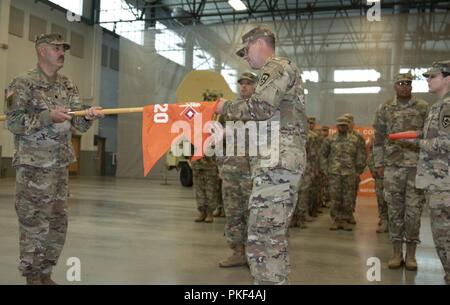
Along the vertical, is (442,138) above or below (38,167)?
above

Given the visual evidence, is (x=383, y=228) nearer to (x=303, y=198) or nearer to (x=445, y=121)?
(x=303, y=198)

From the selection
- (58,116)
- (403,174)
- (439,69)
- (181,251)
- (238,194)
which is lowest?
(181,251)

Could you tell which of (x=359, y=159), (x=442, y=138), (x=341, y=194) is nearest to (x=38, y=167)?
(x=442, y=138)

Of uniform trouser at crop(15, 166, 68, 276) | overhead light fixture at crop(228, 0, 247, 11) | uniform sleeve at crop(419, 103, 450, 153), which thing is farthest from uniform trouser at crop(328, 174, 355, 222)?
overhead light fixture at crop(228, 0, 247, 11)

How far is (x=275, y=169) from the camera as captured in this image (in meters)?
2.40

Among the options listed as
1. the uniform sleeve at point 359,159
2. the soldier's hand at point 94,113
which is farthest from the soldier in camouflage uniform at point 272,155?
the uniform sleeve at point 359,159

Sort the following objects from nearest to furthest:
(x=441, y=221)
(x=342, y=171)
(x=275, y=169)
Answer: (x=275, y=169) → (x=441, y=221) → (x=342, y=171)

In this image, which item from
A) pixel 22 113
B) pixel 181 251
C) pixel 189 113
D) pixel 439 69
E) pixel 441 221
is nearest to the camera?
pixel 189 113

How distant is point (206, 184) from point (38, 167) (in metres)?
3.64

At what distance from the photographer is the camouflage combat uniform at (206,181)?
6.41 m

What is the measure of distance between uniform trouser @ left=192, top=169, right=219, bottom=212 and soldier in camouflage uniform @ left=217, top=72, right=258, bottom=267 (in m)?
2.33

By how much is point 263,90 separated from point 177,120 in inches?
29.9
